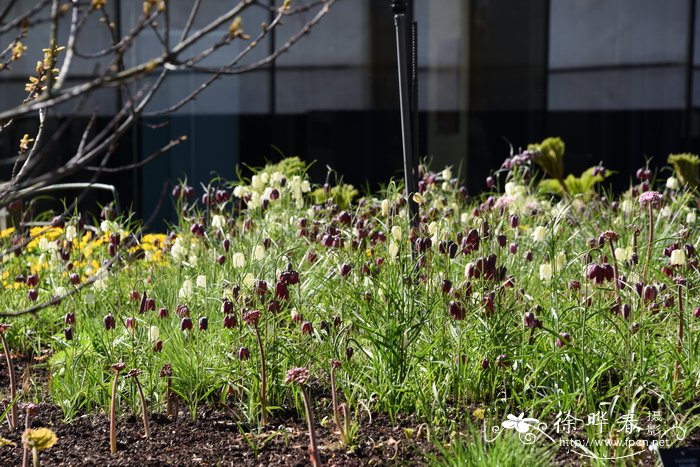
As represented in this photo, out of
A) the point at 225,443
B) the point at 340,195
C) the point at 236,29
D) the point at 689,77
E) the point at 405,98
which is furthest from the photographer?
the point at 689,77

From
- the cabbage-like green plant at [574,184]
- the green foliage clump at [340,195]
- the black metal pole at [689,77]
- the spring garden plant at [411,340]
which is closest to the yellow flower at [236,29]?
the spring garden plant at [411,340]

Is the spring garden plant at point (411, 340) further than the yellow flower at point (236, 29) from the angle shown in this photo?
Yes

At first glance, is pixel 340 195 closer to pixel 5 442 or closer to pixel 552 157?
pixel 552 157

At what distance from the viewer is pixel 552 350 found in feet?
11.5

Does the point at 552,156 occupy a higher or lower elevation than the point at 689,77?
lower

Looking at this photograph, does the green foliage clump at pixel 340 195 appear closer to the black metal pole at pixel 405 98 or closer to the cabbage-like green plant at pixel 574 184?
the cabbage-like green plant at pixel 574 184

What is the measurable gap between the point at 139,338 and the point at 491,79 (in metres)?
7.18

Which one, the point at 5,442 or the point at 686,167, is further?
the point at 686,167

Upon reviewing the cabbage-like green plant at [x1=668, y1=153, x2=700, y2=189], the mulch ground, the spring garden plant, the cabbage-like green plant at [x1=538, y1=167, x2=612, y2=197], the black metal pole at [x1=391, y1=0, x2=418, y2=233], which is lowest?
the mulch ground

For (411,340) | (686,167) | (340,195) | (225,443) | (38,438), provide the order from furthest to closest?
(686,167) → (340,195) → (411,340) → (225,443) → (38,438)

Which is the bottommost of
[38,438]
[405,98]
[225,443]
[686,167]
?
[225,443]

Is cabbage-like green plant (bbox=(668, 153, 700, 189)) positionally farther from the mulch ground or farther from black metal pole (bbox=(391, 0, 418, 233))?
the mulch ground

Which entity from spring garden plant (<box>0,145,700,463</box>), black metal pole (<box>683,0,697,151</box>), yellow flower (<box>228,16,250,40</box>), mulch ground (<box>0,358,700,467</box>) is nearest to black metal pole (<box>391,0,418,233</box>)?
spring garden plant (<box>0,145,700,463</box>)

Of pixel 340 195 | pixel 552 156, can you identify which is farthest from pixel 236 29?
pixel 552 156
